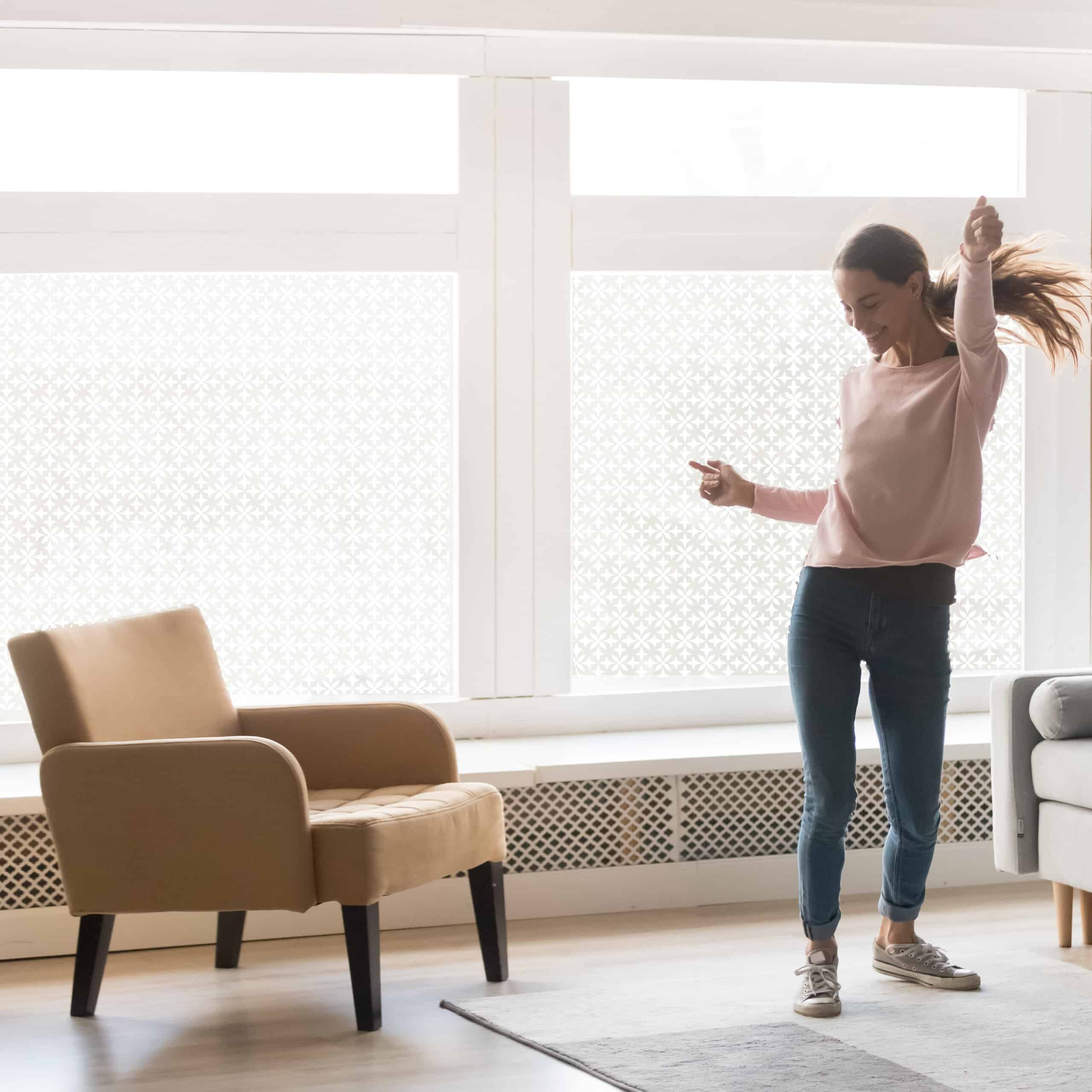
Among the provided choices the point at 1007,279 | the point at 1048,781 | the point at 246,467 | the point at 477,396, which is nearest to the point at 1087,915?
the point at 1048,781

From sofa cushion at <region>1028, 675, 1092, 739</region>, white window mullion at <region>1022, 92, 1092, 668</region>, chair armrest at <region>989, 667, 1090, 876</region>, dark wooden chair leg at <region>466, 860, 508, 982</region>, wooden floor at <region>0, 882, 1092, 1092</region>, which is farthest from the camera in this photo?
white window mullion at <region>1022, 92, 1092, 668</region>

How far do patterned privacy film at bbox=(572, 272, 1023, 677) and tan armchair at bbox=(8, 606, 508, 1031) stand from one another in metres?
1.20

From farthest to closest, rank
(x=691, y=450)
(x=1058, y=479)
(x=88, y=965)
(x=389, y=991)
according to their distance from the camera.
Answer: (x=1058, y=479), (x=691, y=450), (x=389, y=991), (x=88, y=965)

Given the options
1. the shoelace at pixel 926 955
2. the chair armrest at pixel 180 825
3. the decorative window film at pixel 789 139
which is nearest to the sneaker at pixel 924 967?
the shoelace at pixel 926 955

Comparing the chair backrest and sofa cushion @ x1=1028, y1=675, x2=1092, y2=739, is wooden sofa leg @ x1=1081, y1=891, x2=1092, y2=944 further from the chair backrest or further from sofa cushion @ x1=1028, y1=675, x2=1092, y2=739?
the chair backrest

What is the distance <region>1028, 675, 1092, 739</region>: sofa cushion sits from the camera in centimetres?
299

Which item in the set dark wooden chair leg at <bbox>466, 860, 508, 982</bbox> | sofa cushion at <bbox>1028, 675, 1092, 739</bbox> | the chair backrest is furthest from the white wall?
dark wooden chair leg at <bbox>466, 860, 508, 982</bbox>

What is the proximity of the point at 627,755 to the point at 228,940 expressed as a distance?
3.48 ft

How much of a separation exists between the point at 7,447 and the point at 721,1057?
2449 millimetres

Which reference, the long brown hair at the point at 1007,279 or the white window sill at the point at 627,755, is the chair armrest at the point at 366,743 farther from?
the long brown hair at the point at 1007,279

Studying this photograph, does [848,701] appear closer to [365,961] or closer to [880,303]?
[880,303]

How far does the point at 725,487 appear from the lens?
269 centimetres

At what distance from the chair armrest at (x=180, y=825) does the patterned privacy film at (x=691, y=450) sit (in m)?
1.56

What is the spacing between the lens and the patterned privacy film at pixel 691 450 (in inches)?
156
